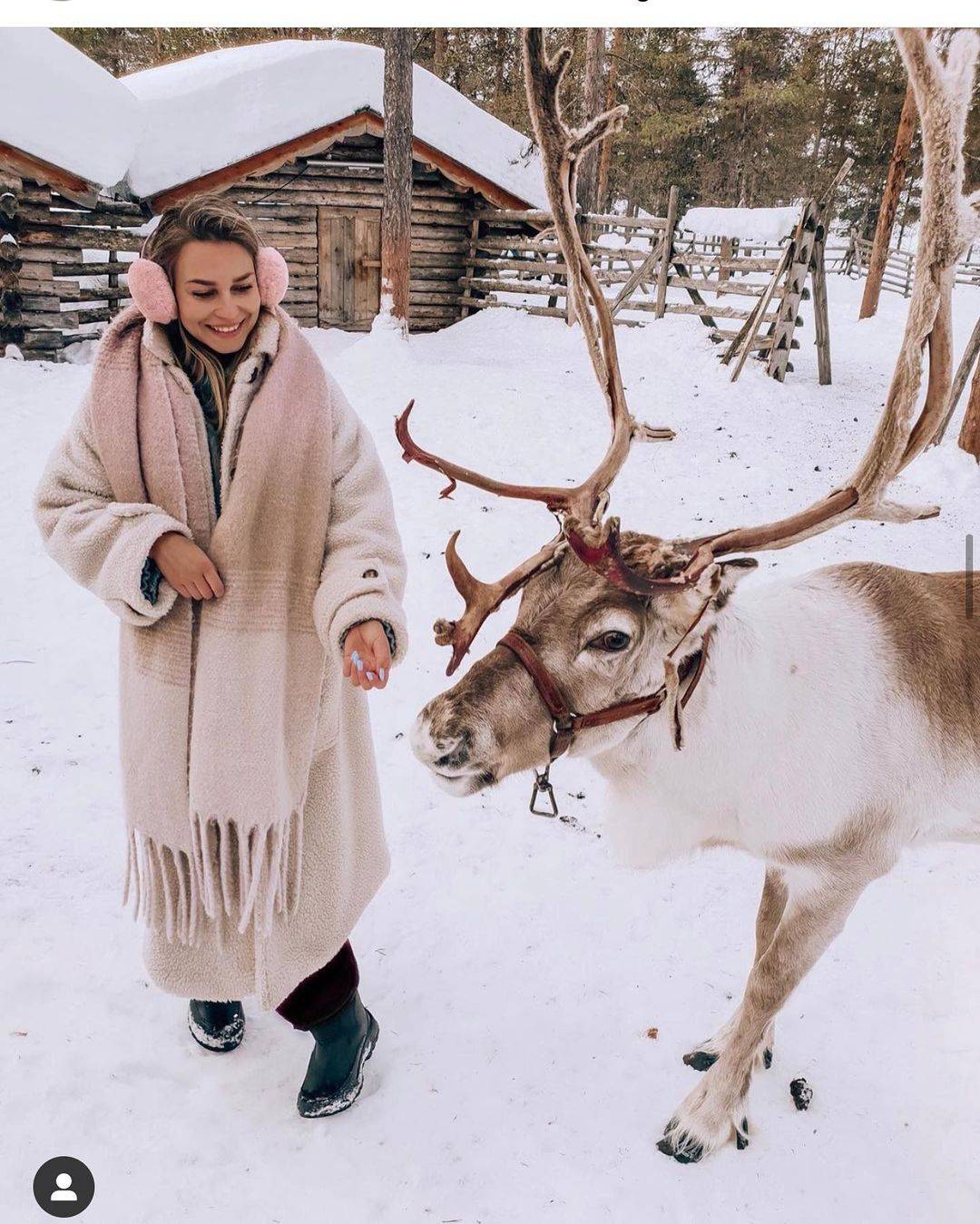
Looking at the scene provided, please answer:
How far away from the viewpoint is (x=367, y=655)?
103cm

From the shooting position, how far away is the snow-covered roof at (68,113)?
4.44m

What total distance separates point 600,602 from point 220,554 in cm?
52

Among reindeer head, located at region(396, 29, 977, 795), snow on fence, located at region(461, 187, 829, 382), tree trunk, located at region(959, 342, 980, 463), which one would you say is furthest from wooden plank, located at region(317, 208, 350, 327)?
reindeer head, located at region(396, 29, 977, 795)

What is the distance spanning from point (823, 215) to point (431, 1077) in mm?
5599

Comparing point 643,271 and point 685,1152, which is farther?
point 643,271

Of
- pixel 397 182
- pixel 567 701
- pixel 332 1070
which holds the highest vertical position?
pixel 397 182

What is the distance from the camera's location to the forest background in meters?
1.29

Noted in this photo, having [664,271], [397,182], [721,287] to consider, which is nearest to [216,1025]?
[397,182]

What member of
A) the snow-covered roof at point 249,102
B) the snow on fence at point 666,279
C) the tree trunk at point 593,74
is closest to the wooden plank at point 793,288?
the snow on fence at point 666,279

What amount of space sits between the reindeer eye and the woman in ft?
0.90

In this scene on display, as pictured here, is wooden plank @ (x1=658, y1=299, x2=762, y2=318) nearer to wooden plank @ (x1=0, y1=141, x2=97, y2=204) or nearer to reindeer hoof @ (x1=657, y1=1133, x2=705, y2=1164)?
wooden plank @ (x1=0, y1=141, x2=97, y2=204)

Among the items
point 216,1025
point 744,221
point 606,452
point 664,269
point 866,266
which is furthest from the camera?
point 866,266

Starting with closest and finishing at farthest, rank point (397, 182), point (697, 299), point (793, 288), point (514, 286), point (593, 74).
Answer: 1. point (593, 74)
2. point (793, 288)
3. point (397, 182)
4. point (697, 299)
5. point (514, 286)

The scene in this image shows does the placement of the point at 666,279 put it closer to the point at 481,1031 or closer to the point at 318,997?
the point at 481,1031
